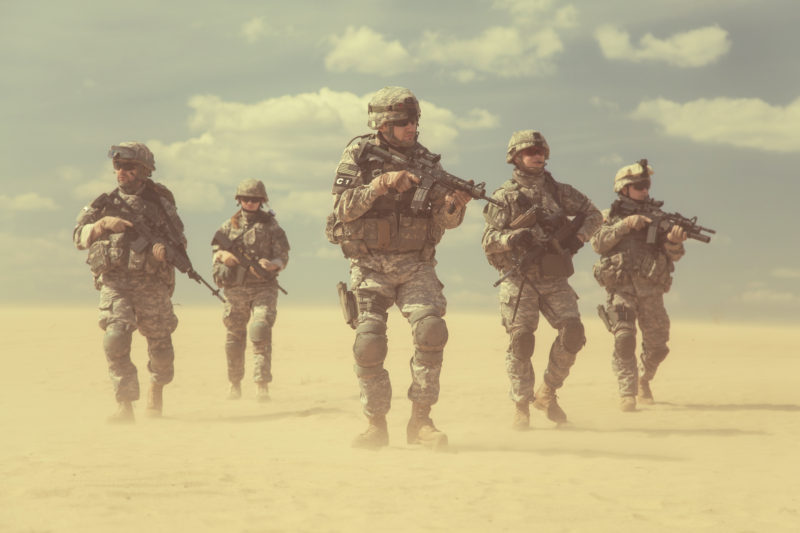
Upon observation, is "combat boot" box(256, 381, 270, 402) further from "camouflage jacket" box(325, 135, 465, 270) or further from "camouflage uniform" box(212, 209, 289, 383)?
"camouflage jacket" box(325, 135, 465, 270)

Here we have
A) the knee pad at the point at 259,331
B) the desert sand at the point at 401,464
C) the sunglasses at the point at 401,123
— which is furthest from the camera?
the knee pad at the point at 259,331

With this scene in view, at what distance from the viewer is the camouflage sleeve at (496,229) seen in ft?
25.8

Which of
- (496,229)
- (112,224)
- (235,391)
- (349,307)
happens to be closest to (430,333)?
(349,307)

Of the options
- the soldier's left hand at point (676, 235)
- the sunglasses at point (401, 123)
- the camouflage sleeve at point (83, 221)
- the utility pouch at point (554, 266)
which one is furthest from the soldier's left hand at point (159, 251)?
the soldier's left hand at point (676, 235)

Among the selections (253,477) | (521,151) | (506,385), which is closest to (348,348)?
(506,385)

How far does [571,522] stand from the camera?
14.5ft

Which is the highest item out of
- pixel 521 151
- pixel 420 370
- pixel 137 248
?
pixel 521 151

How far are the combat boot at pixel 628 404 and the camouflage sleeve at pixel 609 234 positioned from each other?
1.69 m

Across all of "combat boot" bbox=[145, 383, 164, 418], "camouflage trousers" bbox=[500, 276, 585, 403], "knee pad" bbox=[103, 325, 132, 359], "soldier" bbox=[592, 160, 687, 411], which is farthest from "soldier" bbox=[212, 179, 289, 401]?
"soldier" bbox=[592, 160, 687, 411]

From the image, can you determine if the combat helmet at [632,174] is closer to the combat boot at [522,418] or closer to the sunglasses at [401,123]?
the combat boot at [522,418]

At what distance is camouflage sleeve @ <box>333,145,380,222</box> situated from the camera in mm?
6387

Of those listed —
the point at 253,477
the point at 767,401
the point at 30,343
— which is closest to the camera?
the point at 253,477

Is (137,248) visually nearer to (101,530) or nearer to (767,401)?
(101,530)

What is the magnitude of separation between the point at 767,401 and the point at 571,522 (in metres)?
7.24
